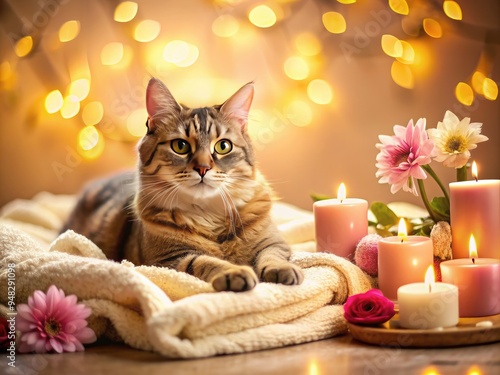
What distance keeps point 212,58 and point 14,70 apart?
909mm

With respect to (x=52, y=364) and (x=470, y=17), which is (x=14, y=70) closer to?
(x=470, y=17)

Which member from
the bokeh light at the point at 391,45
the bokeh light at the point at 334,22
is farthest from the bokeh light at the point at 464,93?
the bokeh light at the point at 334,22

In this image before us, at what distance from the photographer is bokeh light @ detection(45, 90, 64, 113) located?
3.04 metres

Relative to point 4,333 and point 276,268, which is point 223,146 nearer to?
point 276,268

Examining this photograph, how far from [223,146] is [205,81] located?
4.91 ft

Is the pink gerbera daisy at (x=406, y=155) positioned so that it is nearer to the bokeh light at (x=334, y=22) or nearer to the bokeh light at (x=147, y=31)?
the bokeh light at (x=334, y=22)

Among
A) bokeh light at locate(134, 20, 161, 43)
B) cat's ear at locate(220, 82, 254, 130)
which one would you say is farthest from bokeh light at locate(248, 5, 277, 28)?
cat's ear at locate(220, 82, 254, 130)

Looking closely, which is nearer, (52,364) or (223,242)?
(52,364)

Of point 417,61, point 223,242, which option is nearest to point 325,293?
point 223,242

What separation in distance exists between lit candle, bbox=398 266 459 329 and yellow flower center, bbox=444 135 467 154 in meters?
0.38

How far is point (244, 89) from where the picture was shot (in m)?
1.57

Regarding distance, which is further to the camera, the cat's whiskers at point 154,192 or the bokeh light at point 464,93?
the bokeh light at point 464,93

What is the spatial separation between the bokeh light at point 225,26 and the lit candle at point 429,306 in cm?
199

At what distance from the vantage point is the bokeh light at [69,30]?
9.78ft
